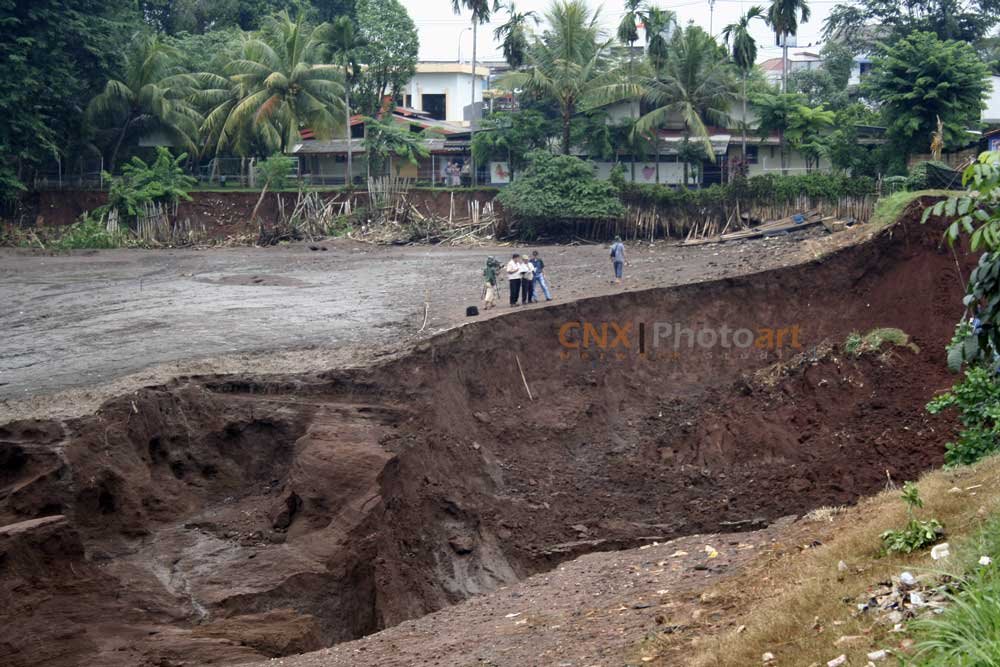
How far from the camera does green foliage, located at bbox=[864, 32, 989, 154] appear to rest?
34.2 meters

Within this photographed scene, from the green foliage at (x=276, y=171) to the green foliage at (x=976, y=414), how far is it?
100ft

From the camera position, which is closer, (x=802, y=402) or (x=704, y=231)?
(x=802, y=402)

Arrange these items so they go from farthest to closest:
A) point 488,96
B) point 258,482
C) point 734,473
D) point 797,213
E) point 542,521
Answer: point 488,96
point 797,213
point 734,473
point 542,521
point 258,482

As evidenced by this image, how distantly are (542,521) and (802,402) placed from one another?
22.6ft

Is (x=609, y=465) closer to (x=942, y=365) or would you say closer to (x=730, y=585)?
(x=942, y=365)

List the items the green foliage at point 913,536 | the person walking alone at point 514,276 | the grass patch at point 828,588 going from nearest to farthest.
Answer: the grass patch at point 828,588 → the green foliage at point 913,536 → the person walking alone at point 514,276

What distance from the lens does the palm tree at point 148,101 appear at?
42312 mm

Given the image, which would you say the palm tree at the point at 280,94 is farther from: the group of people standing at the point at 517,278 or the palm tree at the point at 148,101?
the group of people standing at the point at 517,278

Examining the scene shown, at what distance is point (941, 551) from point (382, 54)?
4294 cm

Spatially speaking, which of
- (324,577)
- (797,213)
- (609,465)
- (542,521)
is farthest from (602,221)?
(324,577)

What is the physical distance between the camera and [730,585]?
31.4 ft

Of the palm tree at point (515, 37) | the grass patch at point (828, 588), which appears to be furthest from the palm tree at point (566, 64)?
the grass patch at point (828, 588)

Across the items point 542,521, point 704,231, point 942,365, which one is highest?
point 704,231

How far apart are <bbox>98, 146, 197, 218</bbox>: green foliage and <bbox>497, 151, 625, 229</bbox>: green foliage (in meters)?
12.1
